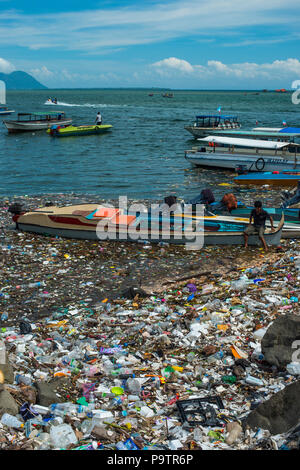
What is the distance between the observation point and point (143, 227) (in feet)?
47.8

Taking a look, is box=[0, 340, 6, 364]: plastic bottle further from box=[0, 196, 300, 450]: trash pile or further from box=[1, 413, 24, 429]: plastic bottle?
box=[1, 413, 24, 429]: plastic bottle

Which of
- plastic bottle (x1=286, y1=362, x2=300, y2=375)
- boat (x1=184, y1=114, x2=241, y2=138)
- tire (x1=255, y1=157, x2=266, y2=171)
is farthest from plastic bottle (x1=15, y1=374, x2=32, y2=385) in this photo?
boat (x1=184, y1=114, x2=241, y2=138)

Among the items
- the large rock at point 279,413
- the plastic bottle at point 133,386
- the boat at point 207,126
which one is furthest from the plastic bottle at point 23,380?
the boat at point 207,126

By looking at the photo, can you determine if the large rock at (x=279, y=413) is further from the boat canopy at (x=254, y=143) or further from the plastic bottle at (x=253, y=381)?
the boat canopy at (x=254, y=143)

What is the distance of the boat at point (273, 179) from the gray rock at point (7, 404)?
20332mm

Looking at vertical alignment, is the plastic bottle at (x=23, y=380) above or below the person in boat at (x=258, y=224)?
below

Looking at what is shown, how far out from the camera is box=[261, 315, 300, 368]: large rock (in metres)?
6.71

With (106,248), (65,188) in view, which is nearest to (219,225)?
(106,248)

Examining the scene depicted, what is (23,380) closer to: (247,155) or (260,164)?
(260,164)

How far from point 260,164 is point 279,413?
2318cm

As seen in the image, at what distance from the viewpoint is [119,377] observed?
6.81 metres

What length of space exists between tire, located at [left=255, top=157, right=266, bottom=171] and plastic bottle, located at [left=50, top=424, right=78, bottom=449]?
929 inches

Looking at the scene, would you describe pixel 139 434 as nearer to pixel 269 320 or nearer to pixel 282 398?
pixel 282 398

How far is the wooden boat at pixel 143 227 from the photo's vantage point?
14250 mm
